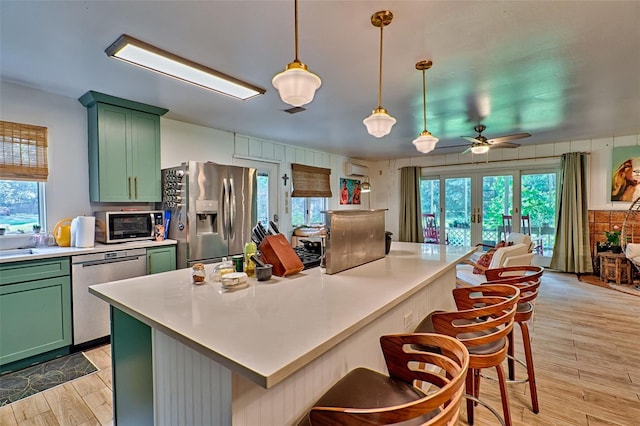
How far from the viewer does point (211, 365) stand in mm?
987

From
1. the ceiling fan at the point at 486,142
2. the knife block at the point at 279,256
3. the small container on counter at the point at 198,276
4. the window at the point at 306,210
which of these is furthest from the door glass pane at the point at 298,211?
the small container on counter at the point at 198,276

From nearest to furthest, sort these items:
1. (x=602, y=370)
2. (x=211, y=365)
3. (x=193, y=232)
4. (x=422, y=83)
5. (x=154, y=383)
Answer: (x=211, y=365) → (x=154, y=383) → (x=602, y=370) → (x=422, y=83) → (x=193, y=232)

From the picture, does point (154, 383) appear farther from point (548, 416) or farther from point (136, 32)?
point (548, 416)

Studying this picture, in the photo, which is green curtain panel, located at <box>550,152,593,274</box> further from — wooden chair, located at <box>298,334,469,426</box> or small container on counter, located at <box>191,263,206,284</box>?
small container on counter, located at <box>191,263,206,284</box>

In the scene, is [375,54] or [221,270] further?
[375,54]

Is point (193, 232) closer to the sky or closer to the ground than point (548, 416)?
closer to the sky

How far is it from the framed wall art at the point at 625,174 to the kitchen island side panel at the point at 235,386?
6.10m

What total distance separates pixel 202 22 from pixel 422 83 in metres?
1.89

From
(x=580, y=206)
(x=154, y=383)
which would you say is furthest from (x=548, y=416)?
(x=580, y=206)

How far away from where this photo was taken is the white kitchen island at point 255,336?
2.91ft

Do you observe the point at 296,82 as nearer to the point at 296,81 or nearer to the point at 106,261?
the point at 296,81

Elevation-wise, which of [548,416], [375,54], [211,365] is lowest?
[548,416]

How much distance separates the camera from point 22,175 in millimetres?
2844

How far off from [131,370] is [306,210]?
4763 mm
